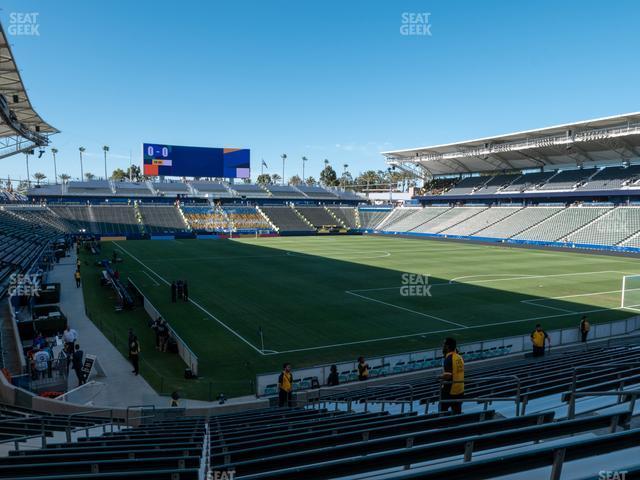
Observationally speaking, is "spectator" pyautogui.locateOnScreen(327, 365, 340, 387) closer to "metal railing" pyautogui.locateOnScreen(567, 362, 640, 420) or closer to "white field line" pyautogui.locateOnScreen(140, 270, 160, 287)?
"metal railing" pyautogui.locateOnScreen(567, 362, 640, 420)

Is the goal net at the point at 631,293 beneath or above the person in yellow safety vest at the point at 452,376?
beneath

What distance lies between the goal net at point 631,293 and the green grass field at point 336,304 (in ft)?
2.02

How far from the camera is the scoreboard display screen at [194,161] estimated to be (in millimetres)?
74688

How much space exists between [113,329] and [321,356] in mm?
10176

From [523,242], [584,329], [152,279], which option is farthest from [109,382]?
[523,242]

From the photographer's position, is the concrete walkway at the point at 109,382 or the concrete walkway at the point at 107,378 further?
the concrete walkway at the point at 107,378

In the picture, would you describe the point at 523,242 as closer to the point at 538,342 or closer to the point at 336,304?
the point at 336,304

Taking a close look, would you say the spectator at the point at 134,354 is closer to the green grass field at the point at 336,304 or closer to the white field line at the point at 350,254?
the green grass field at the point at 336,304

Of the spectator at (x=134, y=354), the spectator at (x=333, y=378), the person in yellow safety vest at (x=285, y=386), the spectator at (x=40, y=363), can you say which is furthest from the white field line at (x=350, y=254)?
the person in yellow safety vest at (x=285, y=386)

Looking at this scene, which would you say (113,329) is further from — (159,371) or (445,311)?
(445,311)

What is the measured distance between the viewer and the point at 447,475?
2.43 m

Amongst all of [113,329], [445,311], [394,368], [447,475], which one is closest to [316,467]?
[447,475]

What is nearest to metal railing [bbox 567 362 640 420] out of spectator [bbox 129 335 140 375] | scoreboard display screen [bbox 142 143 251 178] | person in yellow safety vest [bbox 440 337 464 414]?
person in yellow safety vest [bbox 440 337 464 414]

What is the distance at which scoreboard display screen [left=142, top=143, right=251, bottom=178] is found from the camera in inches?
2940
